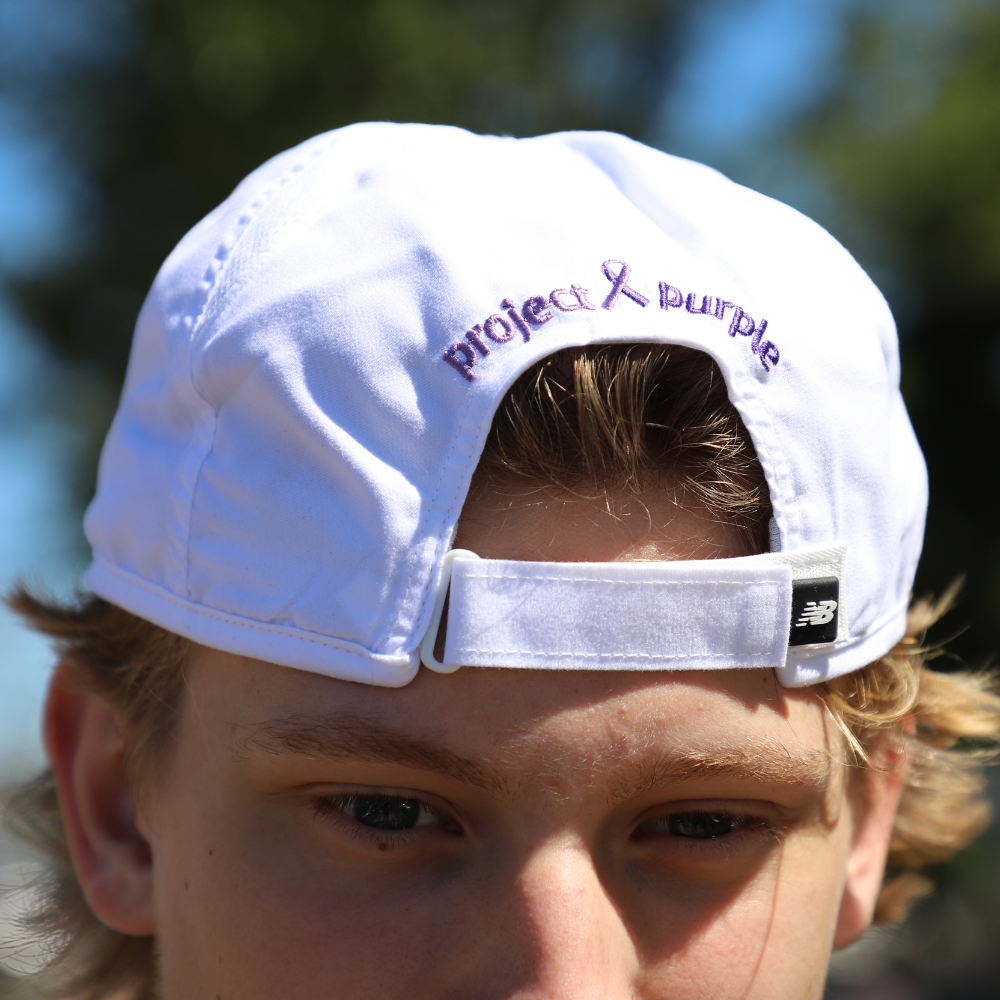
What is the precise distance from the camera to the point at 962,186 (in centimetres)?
757

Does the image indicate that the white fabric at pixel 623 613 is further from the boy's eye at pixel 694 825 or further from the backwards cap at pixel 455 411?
the boy's eye at pixel 694 825

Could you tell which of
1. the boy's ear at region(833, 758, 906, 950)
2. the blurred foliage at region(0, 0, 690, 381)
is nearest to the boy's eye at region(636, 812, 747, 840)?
the boy's ear at region(833, 758, 906, 950)

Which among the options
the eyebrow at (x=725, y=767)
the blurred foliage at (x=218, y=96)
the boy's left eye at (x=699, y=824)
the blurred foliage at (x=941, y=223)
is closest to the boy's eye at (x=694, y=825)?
the boy's left eye at (x=699, y=824)

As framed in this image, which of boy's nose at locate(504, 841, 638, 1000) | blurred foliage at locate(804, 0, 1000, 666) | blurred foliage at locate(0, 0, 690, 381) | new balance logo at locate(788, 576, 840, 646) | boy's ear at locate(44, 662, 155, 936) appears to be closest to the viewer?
boy's nose at locate(504, 841, 638, 1000)

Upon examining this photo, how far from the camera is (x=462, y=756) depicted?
4.06 feet

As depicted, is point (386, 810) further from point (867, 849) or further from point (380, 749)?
point (867, 849)

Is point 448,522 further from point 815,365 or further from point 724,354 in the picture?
point 815,365

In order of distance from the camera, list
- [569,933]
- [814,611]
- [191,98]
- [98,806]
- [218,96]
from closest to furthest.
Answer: [569,933] → [814,611] → [98,806] → [218,96] → [191,98]

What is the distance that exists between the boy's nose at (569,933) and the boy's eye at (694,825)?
0.45ft

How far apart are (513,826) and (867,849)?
2.57ft

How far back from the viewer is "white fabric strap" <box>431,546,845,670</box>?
1.23 metres

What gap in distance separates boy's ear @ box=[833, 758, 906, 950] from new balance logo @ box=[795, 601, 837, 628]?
0.44 meters

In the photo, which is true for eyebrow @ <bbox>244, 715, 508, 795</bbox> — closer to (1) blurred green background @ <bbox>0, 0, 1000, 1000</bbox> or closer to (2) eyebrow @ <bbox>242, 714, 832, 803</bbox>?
(2) eyebrow @ <bbox>242, 714, 832, 803</bbox>

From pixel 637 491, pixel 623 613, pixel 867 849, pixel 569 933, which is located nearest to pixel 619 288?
pixel 637 491
